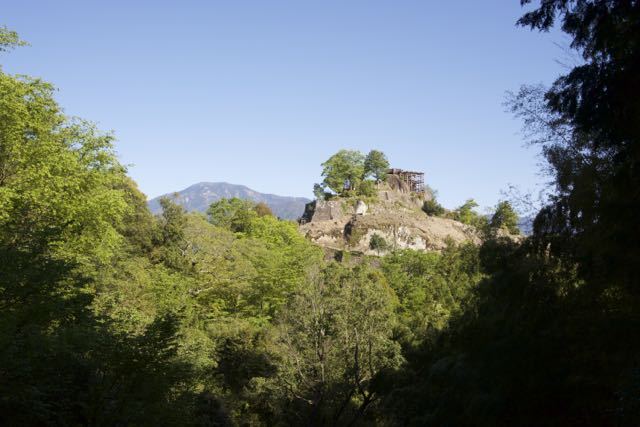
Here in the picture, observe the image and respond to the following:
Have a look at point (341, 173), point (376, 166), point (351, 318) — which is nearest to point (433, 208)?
point (376, 166)

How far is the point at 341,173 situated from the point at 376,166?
7330mm

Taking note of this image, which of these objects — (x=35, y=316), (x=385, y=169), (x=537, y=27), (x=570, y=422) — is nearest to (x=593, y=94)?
(x=537, y=27)

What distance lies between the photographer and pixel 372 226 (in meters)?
69.4

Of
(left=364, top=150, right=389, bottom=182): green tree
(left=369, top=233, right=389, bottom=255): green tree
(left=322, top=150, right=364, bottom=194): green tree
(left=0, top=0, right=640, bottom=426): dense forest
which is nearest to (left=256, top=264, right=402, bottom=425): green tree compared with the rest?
(left=0, top=0, right=640, bottom=426): dense forest

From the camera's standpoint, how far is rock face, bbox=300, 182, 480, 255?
68188 mm

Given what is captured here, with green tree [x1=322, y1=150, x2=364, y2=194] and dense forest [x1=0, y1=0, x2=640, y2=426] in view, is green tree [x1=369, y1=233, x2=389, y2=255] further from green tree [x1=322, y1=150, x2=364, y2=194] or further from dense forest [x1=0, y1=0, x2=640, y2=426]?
dense forest [x1=0, y1=0, x2=640, y2=426]

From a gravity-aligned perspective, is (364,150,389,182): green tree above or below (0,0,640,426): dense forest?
above

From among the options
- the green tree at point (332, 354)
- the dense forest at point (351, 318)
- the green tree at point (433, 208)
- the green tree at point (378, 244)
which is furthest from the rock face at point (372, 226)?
the green tree at point (332, 354)

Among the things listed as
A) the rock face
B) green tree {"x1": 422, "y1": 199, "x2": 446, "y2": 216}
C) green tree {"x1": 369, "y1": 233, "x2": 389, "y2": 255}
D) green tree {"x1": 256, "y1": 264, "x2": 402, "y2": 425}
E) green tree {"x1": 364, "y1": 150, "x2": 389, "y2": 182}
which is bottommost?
green tree {"x1": 256, "y1": 264, "x2": 402, "y2": 425}

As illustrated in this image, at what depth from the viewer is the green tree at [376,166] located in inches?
3238

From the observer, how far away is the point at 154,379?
9.07 meters

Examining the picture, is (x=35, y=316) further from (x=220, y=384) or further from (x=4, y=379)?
(x=220, y=384)

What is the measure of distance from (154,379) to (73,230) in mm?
8309

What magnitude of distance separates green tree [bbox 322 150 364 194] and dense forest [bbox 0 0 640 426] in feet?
181
